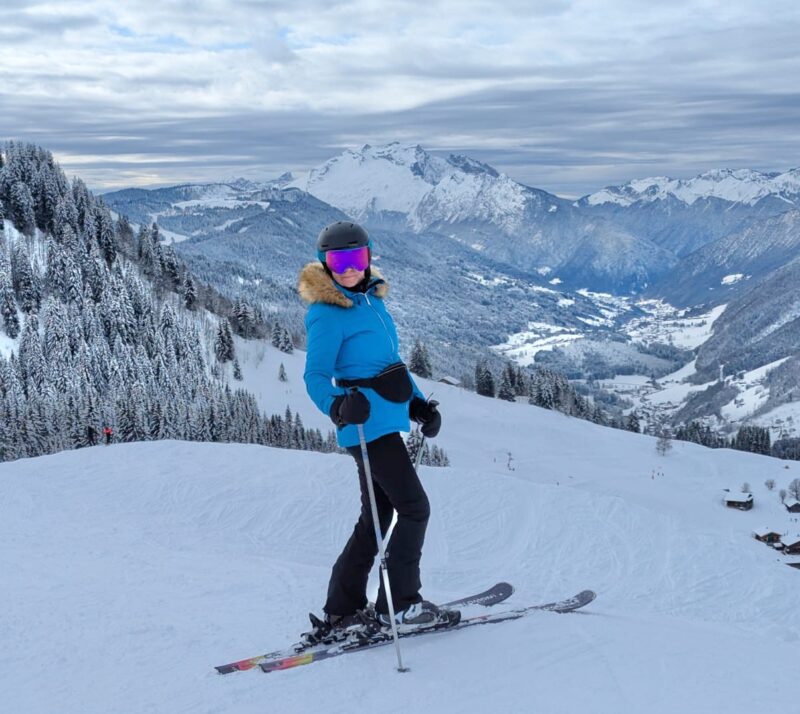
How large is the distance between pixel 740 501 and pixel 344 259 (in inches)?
2292

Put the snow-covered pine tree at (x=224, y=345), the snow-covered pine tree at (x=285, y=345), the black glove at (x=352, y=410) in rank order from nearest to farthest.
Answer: the black glove at (x=352, y=410)
the snow-covered pine tree at (x=224, y=345)
the snow-covered pine tree at (x=285, y=345)

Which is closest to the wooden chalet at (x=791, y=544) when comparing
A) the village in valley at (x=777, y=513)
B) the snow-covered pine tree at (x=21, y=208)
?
the village in valley at (x=777, y=513)

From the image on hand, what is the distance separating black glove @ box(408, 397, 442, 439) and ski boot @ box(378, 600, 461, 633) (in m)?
1.68

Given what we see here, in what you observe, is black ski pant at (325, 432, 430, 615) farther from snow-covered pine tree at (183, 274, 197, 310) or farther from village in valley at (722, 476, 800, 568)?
snow-covered pine tree at (183, 274, 197, 310)

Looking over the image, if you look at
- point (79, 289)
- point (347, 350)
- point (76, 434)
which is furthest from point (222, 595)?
point (79, 289)

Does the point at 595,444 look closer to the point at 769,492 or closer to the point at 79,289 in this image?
the point at 769,492

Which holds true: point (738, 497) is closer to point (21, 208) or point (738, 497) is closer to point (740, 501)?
point (740, 501)

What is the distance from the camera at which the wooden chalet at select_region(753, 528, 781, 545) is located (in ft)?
140

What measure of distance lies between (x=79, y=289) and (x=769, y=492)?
8204cm

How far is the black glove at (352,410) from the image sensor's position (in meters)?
5.76

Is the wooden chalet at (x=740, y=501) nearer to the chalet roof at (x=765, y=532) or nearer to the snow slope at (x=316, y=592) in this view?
the chalet roof at (x=765, y=532)

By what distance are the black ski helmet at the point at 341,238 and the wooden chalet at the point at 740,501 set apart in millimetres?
57270

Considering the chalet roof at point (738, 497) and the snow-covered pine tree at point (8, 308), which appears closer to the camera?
the chalet roof at point (738, 497)

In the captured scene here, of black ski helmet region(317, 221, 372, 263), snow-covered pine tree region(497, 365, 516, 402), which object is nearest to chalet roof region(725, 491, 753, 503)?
snow-covered pine tree region(497, 365, 516, 402)
